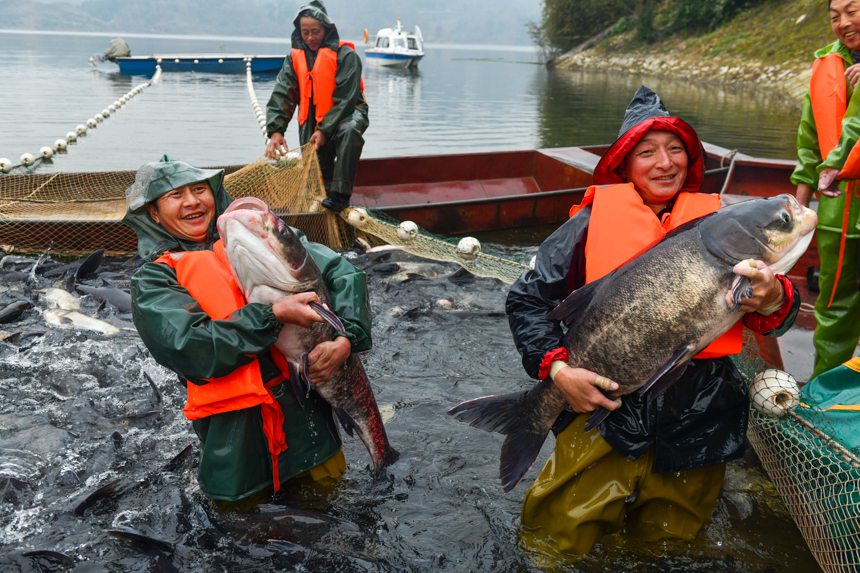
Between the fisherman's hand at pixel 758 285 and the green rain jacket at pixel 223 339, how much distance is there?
1.74 m

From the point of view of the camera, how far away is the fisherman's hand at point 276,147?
945 centimetres

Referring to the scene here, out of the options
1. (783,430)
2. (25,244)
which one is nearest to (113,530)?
(783,430)

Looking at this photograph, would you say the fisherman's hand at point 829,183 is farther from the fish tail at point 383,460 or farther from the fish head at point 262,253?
the fish head at point 262,253

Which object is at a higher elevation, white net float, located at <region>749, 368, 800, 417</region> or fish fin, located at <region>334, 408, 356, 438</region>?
white net float, located at <region>749, 368, 800, 417</region>

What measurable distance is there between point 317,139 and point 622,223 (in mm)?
6613

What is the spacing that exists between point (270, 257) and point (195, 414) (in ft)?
2.75

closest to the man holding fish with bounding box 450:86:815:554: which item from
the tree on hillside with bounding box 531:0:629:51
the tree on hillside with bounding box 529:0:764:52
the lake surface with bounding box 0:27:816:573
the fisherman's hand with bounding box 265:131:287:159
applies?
the lake surface with bounding box 0:27:816:573

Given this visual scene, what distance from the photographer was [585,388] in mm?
2955

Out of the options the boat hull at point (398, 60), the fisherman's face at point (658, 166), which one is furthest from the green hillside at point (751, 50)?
the fisherman's face at point (658, 166)

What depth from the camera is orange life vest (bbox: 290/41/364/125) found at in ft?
29.7

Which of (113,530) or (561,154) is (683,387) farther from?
(561,154)

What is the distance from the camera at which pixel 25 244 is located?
345 inches

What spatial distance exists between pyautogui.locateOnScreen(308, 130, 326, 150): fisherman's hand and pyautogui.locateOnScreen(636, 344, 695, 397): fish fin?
6925 mm

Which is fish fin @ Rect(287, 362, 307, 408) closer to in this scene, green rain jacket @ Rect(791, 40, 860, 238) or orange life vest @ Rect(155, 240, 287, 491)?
orange life vest @ Rect(155, 240, 287, 491)
